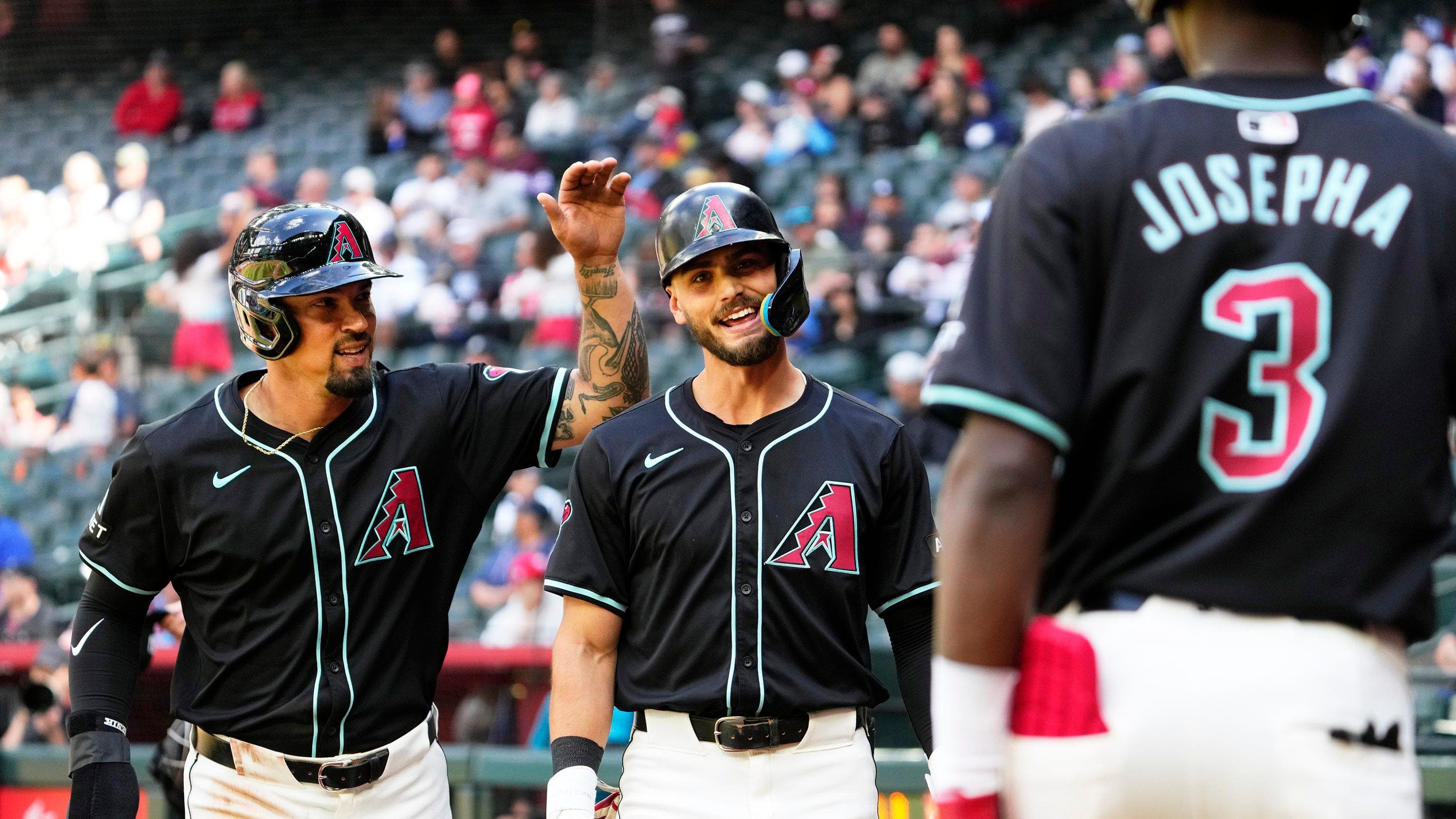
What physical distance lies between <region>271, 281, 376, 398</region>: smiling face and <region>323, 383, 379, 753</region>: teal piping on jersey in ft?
0.23

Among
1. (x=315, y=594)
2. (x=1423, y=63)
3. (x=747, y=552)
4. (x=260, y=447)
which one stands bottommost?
(x=315, y=594)

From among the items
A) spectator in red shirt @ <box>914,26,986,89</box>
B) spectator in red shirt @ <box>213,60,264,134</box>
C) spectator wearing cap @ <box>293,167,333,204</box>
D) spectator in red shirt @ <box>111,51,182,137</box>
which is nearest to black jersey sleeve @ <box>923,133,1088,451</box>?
spectator wearing cap @ <box>293,167,333,204</box>

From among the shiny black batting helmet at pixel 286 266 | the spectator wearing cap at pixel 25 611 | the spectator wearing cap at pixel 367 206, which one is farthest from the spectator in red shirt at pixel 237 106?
the shiny black batting helmet at pixel 286 266

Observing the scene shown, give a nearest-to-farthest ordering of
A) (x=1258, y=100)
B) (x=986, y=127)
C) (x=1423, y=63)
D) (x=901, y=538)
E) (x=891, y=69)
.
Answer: (x=1258, y=100) → (x=901, y=538) → (x=1423, y=63) → (x=986, y=127) → (x=891, y=69)

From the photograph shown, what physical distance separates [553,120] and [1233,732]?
43.3 ft

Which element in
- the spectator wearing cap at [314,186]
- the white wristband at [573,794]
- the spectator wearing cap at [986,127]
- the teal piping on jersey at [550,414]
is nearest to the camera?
the white wristband at [573,794]

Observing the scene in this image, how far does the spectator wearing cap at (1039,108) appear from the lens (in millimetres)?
11930

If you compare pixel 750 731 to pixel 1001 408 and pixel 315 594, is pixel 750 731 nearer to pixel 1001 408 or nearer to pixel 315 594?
pixel 315 594

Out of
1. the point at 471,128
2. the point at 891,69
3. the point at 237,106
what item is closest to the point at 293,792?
the point at 891,69

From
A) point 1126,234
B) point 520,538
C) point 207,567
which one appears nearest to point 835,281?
point 520,538

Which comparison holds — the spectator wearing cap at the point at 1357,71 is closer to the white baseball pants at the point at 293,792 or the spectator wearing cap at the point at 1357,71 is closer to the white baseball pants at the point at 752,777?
the white baseball pants at the point at 752,777

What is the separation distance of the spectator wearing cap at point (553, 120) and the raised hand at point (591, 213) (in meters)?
10.3

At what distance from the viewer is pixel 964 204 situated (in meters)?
11.2

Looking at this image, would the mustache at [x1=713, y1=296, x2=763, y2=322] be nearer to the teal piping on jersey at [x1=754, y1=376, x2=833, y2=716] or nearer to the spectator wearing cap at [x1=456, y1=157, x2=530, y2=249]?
the teal piping on jersey at [x1=754, y1=376, x2=833, y2=716]
